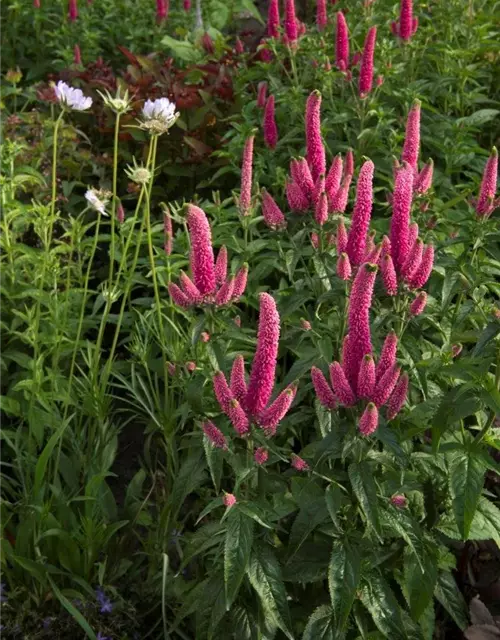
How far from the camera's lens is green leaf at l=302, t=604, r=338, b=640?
2.48 metres

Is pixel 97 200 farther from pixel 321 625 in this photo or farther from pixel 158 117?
pixel 321 625

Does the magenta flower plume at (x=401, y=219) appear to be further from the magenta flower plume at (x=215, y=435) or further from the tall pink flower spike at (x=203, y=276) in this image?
the magenta flower plume at (x=215, y=435)

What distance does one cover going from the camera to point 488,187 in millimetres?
2818

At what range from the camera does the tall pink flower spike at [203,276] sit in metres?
2.38

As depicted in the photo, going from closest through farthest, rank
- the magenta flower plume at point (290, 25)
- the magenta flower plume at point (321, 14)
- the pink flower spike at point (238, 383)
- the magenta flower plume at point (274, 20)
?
1. the pink flower spike at point (238, 383)
2. the magenta flower plume at point (290, 25)
3. the magenta flower plume at point (274, 20)
4. the magenta flower plume at point (321, 14)

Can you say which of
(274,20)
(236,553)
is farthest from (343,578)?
(274,20)

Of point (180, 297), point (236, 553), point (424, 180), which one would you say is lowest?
point (236, 553)

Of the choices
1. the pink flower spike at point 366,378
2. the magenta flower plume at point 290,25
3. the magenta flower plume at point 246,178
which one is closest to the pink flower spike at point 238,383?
the pink flower spike at point 366,378

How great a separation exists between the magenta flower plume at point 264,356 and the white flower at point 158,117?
1085 millimetres

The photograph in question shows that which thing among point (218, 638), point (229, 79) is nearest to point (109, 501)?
point (218, 638)

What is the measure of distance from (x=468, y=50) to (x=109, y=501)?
301 centimetres

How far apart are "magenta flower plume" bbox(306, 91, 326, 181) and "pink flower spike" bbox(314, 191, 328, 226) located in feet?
0.36

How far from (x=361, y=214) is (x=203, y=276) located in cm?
44

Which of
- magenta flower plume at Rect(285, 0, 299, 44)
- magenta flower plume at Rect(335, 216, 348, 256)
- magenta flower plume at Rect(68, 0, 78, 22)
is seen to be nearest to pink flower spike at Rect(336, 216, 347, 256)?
magenta flower plume at Rect(335, 216, 348, 256)
